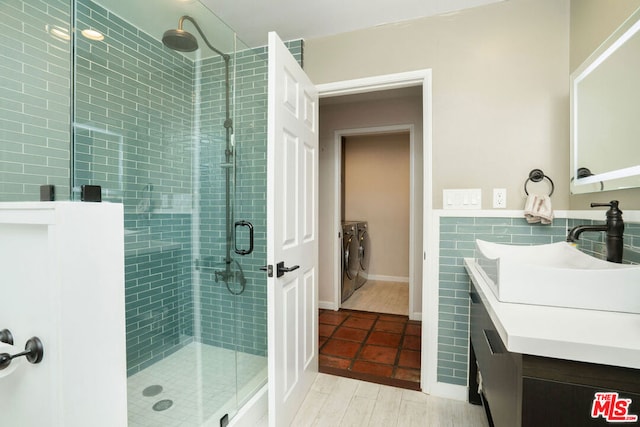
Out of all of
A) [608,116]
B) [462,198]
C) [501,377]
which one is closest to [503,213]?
[462,198]

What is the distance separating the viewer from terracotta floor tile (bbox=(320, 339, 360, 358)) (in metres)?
2.51

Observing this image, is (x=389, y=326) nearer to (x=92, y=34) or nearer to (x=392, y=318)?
(x=392, y=318)

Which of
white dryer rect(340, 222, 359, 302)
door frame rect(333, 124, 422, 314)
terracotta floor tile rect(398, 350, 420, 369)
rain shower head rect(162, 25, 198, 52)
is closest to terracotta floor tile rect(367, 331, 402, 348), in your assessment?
terracotta floor tile rect(398, 350, 420, 369)

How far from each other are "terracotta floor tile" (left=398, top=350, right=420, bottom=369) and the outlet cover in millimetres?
1381

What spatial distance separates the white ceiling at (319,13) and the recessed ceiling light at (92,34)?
69 cm

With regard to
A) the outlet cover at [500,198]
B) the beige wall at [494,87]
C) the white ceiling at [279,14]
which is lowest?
the outlet cover at [500,198]

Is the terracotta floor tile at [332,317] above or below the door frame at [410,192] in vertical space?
below

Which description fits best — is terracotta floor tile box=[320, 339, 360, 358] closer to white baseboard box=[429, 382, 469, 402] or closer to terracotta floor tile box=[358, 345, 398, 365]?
terracotta floor tile box=[358, 345, 398, 365]

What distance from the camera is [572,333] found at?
72 cm

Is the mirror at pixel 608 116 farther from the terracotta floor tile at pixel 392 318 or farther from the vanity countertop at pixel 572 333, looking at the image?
the terracotta floor tile at pixel 392 318

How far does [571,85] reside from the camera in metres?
1.60

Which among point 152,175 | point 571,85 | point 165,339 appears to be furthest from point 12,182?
point 571,85

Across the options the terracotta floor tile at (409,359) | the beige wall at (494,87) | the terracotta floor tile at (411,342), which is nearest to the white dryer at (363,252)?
the terracotta floor tile at (411,342)

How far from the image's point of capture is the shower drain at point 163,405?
1.55m
